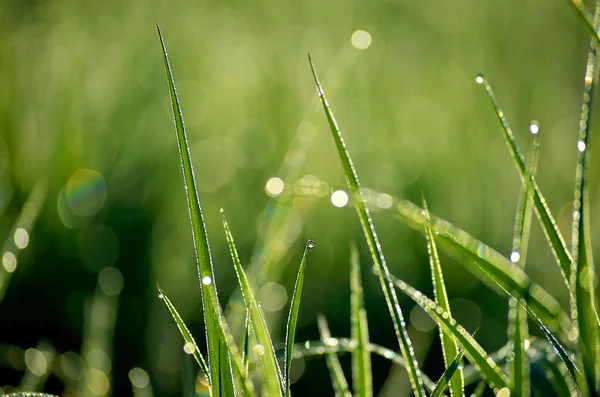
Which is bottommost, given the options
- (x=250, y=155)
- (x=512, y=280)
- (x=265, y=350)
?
(x=265, y=350)

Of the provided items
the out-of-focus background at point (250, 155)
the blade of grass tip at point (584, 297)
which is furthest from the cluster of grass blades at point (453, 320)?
the out-of-focus background at point (250, 155)

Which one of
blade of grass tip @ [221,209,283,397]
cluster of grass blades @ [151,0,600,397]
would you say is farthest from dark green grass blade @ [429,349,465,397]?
blade of grass tip @ [221,209,283,397]

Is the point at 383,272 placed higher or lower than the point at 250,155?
lower

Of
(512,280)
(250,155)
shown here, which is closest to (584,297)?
(512,280)

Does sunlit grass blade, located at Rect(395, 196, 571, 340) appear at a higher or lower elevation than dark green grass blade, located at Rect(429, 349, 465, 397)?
higher

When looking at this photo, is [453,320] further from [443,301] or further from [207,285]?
[207,285]

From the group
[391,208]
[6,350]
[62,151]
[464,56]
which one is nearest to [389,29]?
[464,56]

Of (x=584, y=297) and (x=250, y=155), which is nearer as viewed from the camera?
(x=584, y=297)

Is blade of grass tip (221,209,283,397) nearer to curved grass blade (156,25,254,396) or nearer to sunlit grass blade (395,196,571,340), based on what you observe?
curved grass blade (156,25,254,396)
